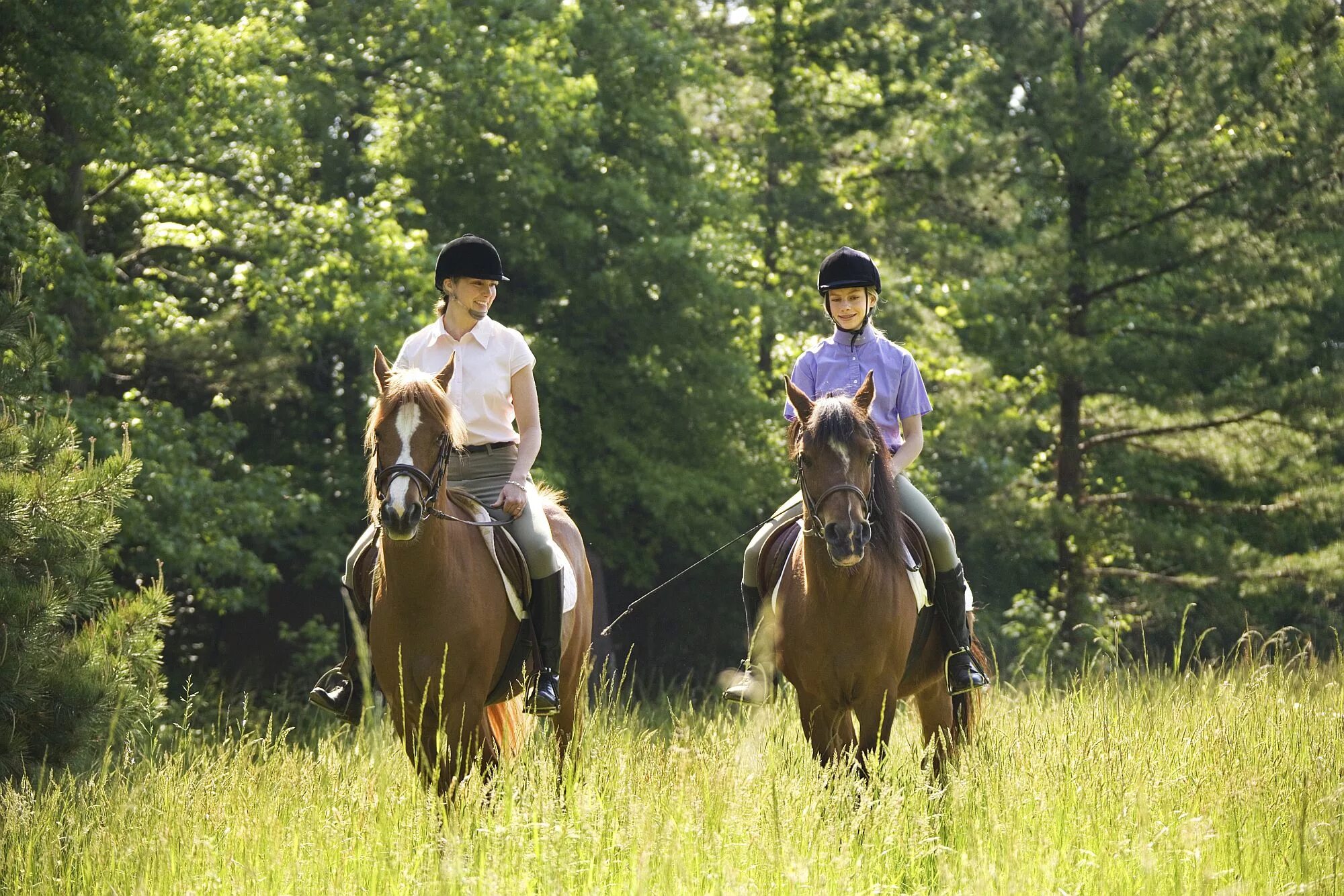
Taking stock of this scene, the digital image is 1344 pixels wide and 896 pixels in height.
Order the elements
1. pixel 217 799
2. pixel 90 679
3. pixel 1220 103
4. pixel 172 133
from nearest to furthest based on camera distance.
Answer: pixel 217 799 → pixel 90 679 → pixel 172 133 → pixel 1220 103

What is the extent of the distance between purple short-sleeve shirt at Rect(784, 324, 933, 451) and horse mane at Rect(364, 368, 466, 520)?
177cm

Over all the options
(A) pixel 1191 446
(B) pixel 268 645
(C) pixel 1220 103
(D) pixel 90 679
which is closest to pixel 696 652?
(B) pixel 268 645

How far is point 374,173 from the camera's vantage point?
20.5m

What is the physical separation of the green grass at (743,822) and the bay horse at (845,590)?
0.99 feet

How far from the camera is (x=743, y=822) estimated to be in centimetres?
511

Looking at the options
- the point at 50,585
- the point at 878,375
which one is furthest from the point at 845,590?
the point at 50,585

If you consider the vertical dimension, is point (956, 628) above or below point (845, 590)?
below

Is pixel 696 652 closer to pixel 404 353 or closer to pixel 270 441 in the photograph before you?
pixel 270 441

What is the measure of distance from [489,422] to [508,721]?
145 centimetres

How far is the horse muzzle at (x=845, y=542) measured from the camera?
19.7ft

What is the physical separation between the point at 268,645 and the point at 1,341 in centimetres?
1345

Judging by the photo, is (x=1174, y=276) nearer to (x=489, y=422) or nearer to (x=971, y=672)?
(x=971, y=672)

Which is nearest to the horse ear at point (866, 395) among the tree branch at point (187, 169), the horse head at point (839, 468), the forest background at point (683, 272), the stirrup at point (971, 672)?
the horse head at point (839, 468)

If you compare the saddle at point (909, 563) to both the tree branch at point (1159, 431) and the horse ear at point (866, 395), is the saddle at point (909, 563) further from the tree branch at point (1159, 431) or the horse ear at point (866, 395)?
the tree branch at point (1159, 431)
